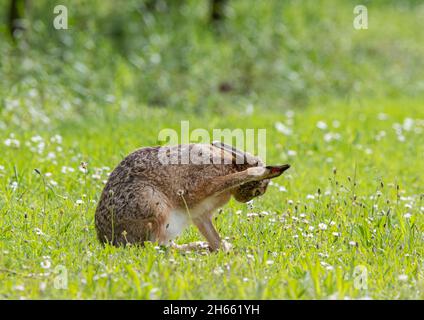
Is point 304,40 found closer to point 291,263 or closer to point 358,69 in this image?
point 358,69

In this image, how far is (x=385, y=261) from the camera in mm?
6055

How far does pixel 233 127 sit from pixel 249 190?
16.3 ft

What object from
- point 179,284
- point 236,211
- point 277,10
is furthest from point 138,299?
point 277,10

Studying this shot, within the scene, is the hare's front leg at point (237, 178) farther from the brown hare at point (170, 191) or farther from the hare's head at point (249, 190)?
the hare's head at point (249, 190)

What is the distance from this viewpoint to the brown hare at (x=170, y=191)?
244 inches

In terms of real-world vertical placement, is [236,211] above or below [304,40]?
below

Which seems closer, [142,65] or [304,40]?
[142,65]

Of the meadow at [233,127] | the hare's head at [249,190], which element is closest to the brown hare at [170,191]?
the hare's head at [249,190]

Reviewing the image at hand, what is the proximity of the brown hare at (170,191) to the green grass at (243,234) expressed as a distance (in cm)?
22

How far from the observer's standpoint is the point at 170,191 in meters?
6.36

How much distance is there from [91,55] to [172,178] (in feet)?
28.4

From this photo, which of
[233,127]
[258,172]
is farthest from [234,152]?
[233,127]

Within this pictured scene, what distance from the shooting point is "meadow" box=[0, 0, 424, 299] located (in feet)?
18.1

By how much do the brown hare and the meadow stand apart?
8.2 inches
